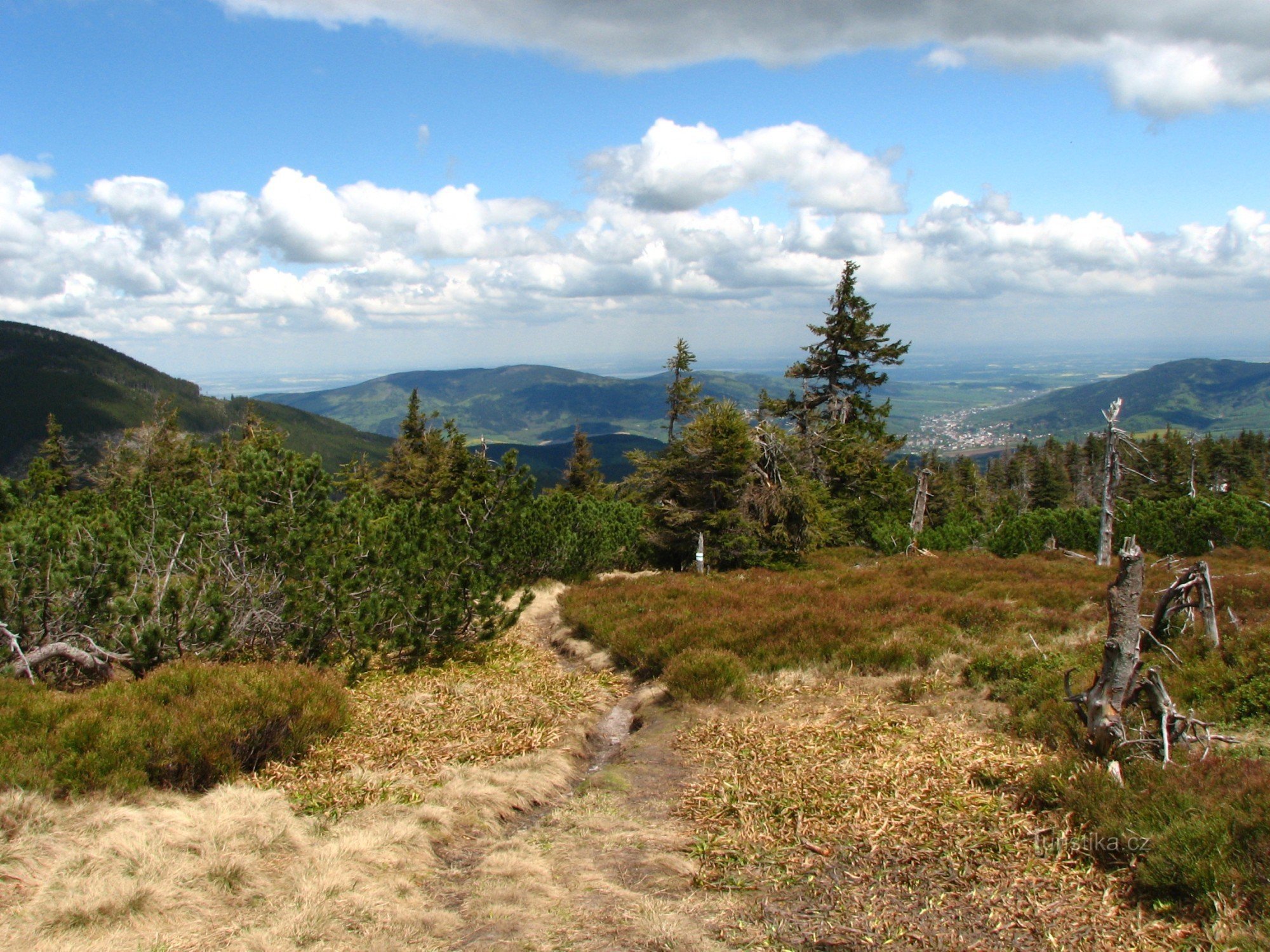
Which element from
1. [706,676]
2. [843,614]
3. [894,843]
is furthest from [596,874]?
[843,614]

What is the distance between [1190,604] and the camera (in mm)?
7996

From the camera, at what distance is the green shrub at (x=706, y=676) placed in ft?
30.6

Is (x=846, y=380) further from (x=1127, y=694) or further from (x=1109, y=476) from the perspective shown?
(x=1127, y=694)

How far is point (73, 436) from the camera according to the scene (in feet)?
644

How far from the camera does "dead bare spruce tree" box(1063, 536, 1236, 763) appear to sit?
18.9 feet

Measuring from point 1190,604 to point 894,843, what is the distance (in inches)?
206

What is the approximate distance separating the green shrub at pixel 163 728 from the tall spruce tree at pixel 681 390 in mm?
31352

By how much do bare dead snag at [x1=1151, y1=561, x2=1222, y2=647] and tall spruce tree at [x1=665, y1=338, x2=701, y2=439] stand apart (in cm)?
2997

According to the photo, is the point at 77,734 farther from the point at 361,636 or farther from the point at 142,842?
the point at 361,636

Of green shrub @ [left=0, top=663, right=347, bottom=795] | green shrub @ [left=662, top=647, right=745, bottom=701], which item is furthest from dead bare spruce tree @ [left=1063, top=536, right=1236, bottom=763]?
green shrub @ [left=0, top=663, right=347, bottom=795]

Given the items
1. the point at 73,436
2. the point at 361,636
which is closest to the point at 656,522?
the point at 361,636

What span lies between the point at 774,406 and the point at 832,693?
2647 centimetres

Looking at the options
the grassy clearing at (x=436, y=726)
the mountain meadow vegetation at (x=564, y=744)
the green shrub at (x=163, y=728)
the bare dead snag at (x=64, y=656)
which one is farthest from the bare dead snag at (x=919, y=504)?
the bare dead snag at (x=64, y=656)

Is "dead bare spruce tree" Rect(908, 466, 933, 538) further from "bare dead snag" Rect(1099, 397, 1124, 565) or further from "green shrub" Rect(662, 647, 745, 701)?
"green shrub" Rect(662, 647, 745, 701)
